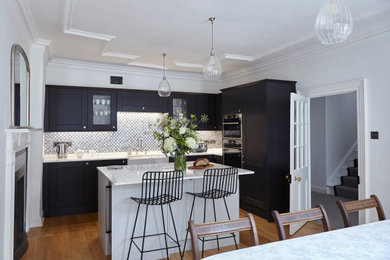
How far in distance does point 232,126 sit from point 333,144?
2.77m

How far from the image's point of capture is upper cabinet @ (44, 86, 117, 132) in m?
4.93

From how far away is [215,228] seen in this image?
166 centimetres

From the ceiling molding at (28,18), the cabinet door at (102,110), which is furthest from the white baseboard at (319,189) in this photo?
the ceiling molding at (28,18)

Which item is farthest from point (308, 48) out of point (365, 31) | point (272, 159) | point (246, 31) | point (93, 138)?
point (93, 138)

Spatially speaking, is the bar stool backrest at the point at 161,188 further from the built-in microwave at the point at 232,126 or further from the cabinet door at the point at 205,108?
the cabinet door at the point at 205,108

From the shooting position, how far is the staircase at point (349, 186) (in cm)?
596

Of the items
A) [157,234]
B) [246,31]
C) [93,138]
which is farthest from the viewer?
[93,138]

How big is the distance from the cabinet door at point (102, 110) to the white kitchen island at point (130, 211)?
1.87 metres

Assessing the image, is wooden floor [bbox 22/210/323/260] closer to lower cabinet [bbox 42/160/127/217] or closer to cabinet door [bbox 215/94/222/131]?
lower cabinet [bbox 42/160/127/217]

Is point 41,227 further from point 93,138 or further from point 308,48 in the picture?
point 308,48

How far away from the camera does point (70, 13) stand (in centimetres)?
322

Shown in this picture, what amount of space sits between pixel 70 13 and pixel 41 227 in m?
3.04

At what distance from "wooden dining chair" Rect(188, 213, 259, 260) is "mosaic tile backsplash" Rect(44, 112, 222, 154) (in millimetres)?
3918

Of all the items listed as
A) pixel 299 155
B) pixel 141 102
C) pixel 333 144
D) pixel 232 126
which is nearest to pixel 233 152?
pixel 232 126
